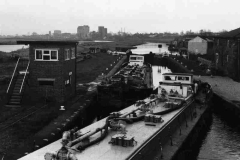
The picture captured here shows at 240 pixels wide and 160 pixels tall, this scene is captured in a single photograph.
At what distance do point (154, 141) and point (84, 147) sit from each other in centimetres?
368

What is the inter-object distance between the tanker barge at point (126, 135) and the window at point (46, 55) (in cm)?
848

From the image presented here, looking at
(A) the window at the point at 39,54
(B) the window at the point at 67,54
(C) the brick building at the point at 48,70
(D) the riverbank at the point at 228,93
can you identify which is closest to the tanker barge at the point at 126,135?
(D) the riverbank at the point at 228,93

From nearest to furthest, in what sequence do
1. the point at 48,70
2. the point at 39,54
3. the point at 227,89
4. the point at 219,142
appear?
the point at 219,142
the point at 48,70
the point at 39,54
the point at 227,89

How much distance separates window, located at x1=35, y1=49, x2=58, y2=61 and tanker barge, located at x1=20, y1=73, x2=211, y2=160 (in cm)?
848

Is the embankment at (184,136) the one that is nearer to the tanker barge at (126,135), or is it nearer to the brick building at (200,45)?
the tanker barge at (126,135)

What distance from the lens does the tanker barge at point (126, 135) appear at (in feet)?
35.3

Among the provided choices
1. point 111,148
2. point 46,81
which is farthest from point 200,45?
point 111,148

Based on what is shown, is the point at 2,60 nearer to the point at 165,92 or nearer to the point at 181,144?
the point at 165,92

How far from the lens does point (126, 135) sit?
12812mm

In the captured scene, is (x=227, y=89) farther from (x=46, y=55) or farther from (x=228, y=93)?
(x=46, y=55)

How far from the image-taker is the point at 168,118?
17.2 metres

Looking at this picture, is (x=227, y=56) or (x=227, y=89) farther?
(x=227, y=56)

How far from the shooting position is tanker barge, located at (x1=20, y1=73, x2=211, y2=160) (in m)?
10.8

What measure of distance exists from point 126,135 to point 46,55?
13.2 m
